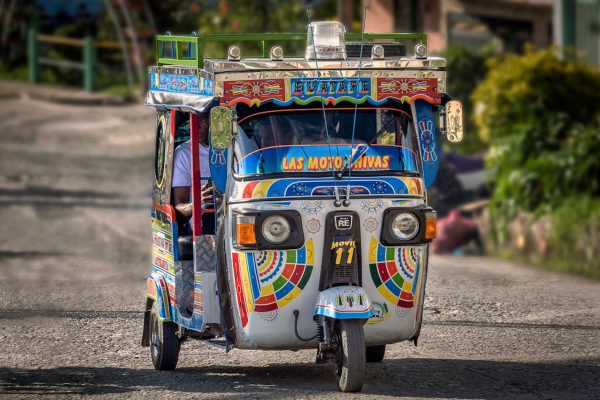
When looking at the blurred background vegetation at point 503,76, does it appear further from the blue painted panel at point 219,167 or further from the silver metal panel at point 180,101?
the blue painted panel at point 219,167

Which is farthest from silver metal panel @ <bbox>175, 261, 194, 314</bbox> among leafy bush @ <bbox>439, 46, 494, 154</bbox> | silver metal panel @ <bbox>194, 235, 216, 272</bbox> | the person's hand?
leafy bush @ <bbox>439, 46, 494, 154</bbox>

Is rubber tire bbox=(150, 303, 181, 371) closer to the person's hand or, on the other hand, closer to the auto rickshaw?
the auto rickshaw

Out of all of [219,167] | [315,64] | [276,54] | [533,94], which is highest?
[533,94]

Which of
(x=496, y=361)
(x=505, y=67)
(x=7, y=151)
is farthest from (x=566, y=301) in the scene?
(x=7, y=151)

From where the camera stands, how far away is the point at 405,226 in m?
6.61

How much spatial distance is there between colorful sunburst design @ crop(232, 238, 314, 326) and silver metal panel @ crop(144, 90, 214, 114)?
94 cm

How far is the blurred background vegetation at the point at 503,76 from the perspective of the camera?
12.2 metres

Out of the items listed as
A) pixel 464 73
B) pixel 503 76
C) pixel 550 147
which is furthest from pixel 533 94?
pixel 464 73

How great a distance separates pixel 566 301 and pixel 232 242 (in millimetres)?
4348

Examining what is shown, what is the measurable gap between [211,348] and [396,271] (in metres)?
2.28

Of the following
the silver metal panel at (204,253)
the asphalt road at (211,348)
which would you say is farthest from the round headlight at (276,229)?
the asphalt road at (211,348)

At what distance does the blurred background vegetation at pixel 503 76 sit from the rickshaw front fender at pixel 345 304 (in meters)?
5.40

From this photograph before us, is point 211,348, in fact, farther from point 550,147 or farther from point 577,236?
point 550,147

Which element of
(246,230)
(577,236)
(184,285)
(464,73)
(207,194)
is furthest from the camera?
(464,73)
